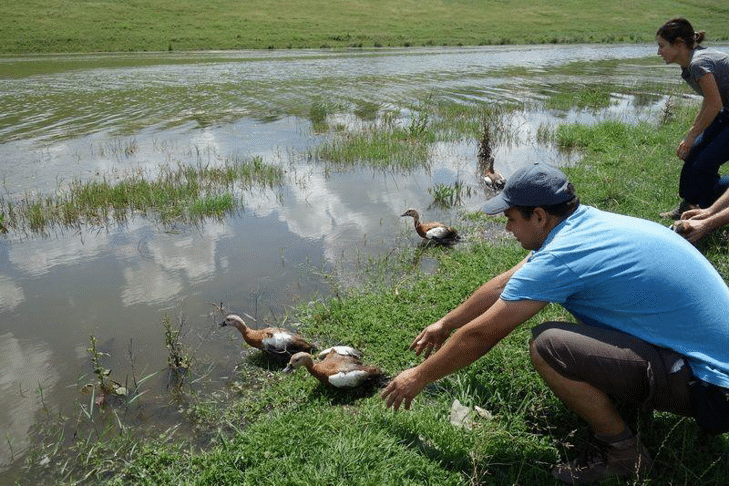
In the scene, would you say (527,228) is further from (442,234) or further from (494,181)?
(494,181)

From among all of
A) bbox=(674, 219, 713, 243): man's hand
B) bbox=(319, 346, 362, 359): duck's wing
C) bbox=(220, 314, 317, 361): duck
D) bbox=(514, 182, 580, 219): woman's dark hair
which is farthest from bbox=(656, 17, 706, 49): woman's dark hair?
bbox=(220, 314, 317, 361): duck

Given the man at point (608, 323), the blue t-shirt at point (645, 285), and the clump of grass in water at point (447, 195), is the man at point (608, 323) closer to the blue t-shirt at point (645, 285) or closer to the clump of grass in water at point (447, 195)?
the blue t-shirt at point (645, 285)

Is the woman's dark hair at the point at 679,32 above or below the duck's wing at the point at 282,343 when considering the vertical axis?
above

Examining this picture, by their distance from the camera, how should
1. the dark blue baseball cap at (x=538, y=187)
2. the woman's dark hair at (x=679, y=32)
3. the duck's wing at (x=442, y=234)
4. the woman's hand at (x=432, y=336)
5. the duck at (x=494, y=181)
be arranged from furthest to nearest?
1. the duck at (x=494, y=181)
2. the duck's wing at (x=442, y=234)
3. the woman's dark hair at (x=679, y=32)
4. the woman's hand at (x=432, y=336)
5. the dark blue baseball cap at (x=538, y=187)

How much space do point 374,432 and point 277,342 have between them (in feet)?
5.68

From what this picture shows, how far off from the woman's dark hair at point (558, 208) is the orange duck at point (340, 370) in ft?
7.09

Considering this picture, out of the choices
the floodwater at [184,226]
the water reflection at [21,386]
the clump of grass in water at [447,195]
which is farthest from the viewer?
the clump of grass in water at [447,195]

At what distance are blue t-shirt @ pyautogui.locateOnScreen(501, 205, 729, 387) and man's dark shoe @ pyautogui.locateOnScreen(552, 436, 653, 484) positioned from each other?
0.70 meters

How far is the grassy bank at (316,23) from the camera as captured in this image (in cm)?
4212

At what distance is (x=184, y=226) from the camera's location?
9.40 meters

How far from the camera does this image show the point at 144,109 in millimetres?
19438

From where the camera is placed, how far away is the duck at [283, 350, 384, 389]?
4.87m

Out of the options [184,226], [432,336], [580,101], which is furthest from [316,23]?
[432,336]

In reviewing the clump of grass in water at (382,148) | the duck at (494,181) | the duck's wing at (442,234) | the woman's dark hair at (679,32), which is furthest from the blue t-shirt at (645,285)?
the clump of grass in water at (382,148)
